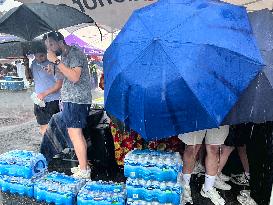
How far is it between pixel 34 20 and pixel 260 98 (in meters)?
2.59

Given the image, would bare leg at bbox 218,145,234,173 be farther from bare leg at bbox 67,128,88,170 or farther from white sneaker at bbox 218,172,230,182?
bare leg at bbox 67,128,88,170

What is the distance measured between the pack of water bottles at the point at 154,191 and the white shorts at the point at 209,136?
565 mm

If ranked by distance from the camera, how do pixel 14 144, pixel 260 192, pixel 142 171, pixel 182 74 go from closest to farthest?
1. pixel 182 74
2. pixel 142 171
3. pixel 260 192
4. pixel 14 144

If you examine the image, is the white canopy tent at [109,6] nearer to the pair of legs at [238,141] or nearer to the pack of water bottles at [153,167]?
the pair of legs at [238,141]

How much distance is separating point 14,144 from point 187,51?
4.96 m

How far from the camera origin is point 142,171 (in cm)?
355

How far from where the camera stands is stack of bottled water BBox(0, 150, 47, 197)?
165 inches

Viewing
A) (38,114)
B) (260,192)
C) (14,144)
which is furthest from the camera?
(14,144)

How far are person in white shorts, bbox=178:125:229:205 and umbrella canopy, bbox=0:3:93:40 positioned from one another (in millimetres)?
1959

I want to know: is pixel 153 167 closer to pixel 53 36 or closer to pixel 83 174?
pixel 83 174

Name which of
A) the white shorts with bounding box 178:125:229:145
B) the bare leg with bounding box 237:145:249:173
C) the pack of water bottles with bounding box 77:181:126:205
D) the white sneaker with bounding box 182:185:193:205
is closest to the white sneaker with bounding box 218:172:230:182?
the bare leg with bounding box 237:145:249:173

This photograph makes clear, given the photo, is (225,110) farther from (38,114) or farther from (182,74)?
(38,114)

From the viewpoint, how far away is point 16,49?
3881 mm

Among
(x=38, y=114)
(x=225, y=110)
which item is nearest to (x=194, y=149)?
(x=225, y=110)
